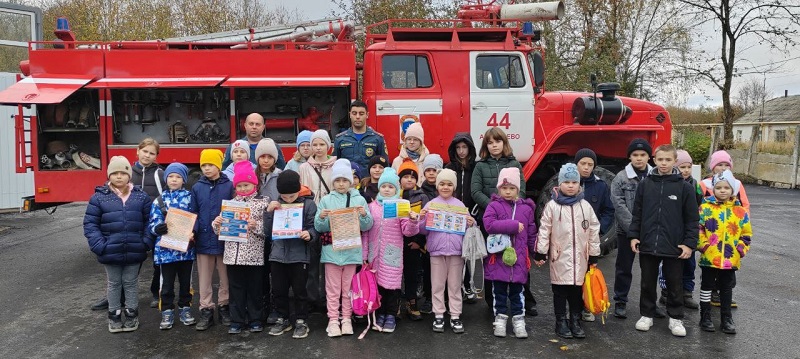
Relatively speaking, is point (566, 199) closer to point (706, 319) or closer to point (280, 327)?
point (706, 319)

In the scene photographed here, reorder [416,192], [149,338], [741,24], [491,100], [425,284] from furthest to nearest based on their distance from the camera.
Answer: [741,24], [491,100], [425,284], [416,192], [149,338]

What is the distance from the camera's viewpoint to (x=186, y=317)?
4.94 metres

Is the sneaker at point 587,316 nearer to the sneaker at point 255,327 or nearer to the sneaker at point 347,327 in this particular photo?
the sneaker at point 347,327

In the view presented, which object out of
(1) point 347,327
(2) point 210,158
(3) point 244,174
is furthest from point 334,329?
(2) point 210,158

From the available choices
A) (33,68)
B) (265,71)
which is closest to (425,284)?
(265,71)

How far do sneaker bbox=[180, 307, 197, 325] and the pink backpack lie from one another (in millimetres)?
1463

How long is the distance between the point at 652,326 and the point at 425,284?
6.75ft

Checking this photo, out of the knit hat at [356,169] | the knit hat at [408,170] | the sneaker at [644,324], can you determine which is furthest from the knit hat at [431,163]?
the sneaker at [644,324]

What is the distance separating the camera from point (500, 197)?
477 centimetres

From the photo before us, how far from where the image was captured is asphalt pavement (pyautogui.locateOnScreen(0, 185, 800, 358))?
4.35m

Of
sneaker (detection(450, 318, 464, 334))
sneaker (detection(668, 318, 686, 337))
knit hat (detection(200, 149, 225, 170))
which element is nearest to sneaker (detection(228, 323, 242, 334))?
knit hat (detection(200, 149, 225, 170))

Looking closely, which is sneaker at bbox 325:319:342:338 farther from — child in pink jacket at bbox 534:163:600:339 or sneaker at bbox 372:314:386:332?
child in pink jacket at bbox 534:163:600:339

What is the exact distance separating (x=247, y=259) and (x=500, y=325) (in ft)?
7.14

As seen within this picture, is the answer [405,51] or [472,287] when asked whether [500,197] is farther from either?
[405,51]
